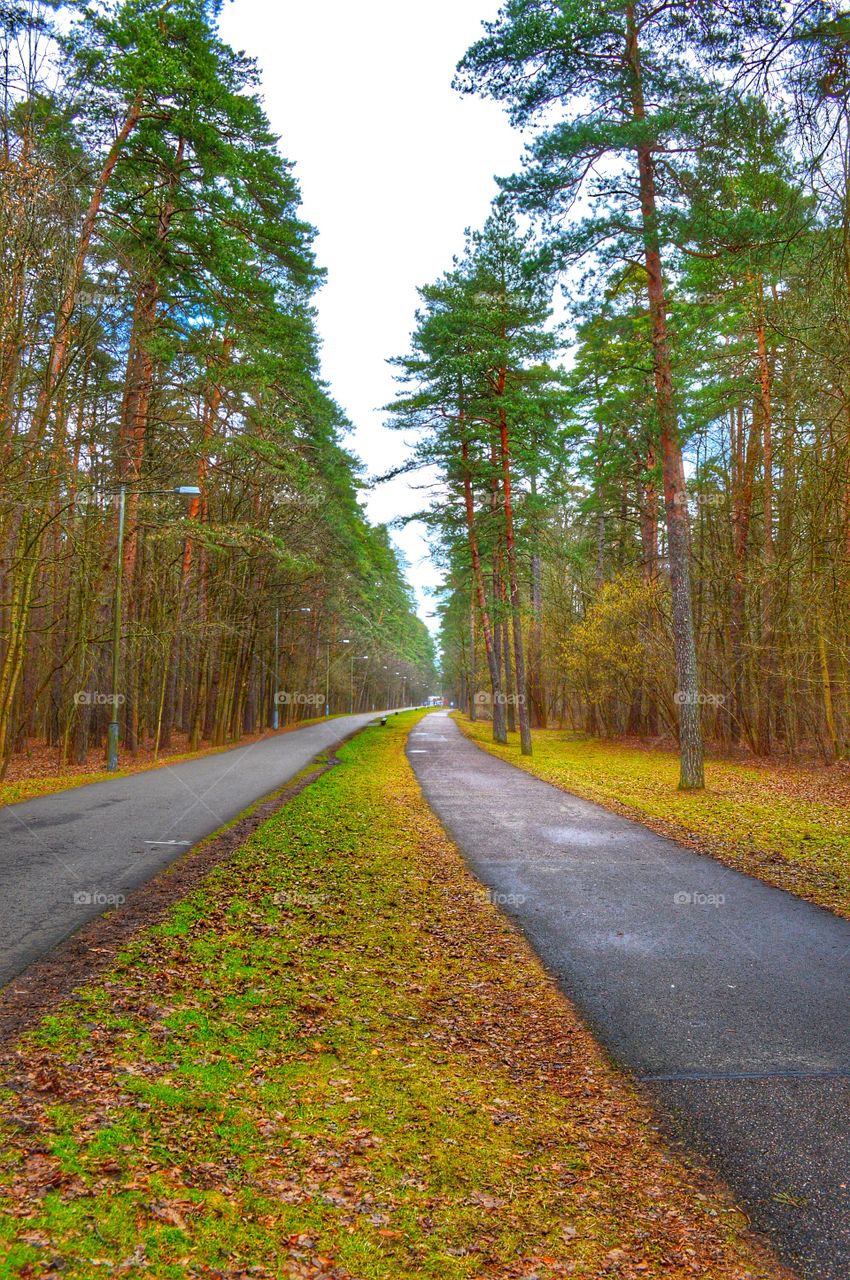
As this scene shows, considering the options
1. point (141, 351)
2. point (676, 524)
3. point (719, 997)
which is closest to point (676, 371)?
point (676, 524)

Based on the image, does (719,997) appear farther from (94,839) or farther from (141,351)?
(141,351)

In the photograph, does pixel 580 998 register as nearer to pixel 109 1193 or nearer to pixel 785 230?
pixel 109 1193

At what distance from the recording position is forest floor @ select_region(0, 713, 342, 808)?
44.0 ft

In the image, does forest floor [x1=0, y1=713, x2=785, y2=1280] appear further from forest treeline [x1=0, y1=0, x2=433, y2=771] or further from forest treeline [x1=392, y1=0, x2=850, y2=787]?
forest treeline [x1=0, y1=0, x2=433, y2=771]

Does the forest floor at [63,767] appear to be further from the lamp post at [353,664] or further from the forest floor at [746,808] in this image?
the lamp post at [353,664]

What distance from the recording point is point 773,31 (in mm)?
6203

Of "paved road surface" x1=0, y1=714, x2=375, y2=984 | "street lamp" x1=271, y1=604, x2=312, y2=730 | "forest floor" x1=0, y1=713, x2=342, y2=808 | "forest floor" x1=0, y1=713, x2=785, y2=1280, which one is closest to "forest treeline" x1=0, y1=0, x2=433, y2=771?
"forest floor" x1=0, y1=713, x2=342, y2=808

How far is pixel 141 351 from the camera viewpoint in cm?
1678

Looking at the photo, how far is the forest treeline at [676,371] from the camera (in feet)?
Answer: 22.1

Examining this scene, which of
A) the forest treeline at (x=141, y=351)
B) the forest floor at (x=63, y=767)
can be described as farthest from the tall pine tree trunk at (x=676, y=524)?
the forest floor at (x=63, y=767)

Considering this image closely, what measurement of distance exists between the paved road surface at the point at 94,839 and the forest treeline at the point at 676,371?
27.4ft

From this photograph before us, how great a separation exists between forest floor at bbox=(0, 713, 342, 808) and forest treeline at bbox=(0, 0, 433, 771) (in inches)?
31.3

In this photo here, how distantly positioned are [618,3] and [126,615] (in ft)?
60.8

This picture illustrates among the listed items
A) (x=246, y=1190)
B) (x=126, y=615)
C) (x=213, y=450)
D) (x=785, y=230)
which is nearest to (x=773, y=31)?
(x=785, y=230)
